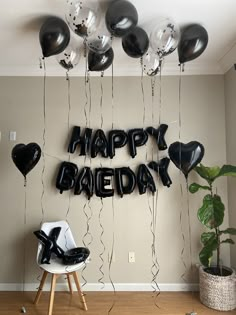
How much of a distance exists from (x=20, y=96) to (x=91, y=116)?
827 millimetres

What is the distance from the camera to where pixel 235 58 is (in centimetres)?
235

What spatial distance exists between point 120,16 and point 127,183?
1.57 m

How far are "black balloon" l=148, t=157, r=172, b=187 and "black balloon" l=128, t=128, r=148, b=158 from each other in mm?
238

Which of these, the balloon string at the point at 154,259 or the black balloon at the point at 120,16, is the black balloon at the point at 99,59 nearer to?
the black balloon at the point at 120,16

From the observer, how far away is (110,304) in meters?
2.33

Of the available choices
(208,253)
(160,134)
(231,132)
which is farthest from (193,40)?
(208,253)

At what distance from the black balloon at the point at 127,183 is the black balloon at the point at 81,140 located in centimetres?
41

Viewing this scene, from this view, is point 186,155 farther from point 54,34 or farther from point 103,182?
point 54,34

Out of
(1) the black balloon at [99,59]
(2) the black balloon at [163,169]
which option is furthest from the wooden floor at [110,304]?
(1) the black balloon at [99,59]

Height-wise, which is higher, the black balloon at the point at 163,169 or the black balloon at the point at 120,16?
the black balloon at the point at 120,16

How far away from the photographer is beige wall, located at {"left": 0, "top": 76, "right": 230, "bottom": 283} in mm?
2588

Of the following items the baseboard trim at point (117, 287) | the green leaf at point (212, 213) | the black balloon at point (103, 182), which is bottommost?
the baseboard trim at point (117, 287)

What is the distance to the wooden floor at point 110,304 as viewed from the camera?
2.21 meters

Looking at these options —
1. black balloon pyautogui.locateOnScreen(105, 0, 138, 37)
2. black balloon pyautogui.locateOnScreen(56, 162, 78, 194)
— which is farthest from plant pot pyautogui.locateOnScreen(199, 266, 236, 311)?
black balloon pyautogui.locateOnScreen(105, 0, 138, 37)
